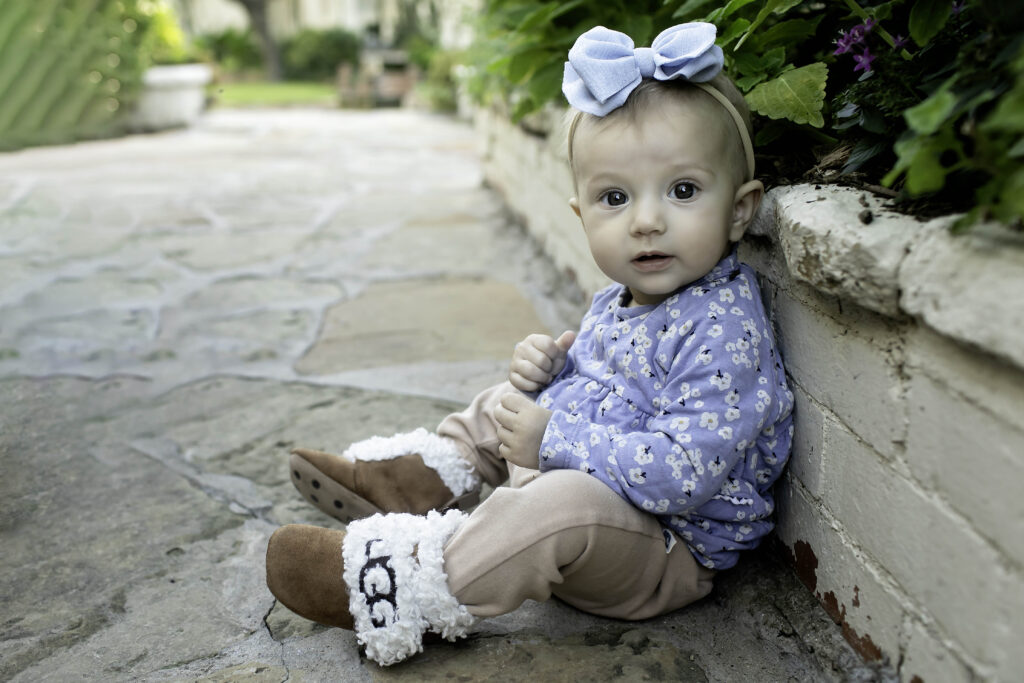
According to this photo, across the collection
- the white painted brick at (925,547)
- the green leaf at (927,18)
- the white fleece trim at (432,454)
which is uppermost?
the green leaf at (927,18)

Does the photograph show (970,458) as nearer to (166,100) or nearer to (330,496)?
(330,496)

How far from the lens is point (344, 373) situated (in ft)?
8.48

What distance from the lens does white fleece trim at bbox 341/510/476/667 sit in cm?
134

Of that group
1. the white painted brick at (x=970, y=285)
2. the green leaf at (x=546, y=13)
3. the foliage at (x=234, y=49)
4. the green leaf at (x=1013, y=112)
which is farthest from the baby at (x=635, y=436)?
the foliage at (x=234, y=49)

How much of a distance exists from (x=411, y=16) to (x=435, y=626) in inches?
903

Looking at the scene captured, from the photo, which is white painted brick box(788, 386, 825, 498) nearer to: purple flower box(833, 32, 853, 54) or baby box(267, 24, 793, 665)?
baby box(267, 24, 793, 665)

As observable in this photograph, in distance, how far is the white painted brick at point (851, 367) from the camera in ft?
3.77

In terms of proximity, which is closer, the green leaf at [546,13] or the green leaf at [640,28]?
the green leaf at [640,28]

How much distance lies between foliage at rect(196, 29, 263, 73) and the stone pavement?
20309mm

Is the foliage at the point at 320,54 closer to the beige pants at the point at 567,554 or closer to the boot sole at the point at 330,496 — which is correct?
the boot sole at the point at 330,496

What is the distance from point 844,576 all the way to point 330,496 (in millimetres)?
988

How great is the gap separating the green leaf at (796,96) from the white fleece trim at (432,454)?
893mm

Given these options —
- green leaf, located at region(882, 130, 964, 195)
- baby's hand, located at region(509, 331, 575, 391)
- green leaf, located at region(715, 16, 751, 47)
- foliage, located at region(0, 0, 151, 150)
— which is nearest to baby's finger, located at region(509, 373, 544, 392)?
baby's hand, located at region(509, 331, 575, 391)

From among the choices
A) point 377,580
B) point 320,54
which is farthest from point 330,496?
point 320,54
